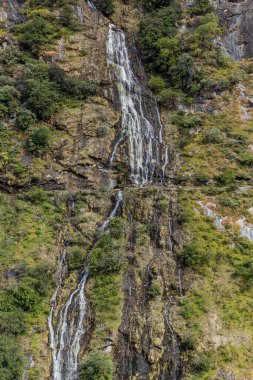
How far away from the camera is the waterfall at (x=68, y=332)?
20303 mm

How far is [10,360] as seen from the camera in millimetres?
19062

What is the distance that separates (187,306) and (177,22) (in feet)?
108

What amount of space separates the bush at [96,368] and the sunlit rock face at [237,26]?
34540mm

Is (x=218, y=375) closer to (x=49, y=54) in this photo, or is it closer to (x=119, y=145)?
(x=119, y=145)

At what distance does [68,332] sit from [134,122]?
64.1ft

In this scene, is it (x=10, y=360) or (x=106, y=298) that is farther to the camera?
(x=106, y=298)

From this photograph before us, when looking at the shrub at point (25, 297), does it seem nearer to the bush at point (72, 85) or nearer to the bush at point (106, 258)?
the bush at point (106, 258)

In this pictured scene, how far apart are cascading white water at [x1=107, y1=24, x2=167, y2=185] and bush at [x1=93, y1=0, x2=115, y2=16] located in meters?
4.60

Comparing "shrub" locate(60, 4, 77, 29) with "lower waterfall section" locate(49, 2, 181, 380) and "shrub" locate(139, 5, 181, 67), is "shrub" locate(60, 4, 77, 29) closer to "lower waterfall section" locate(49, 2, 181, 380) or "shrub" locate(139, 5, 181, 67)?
"shrub" locate(139, 5, 181, 67)

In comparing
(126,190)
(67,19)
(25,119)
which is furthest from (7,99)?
(67,19)

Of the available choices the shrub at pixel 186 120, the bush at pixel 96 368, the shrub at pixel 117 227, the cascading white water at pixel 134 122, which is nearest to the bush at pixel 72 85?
the cascading white water at pixel 134 122

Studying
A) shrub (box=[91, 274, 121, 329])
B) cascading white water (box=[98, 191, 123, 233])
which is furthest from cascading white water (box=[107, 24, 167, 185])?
shrub (box=[91, 274, 121, 329])

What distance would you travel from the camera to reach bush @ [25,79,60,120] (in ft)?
107

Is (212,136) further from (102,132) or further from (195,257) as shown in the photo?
(195,257)
